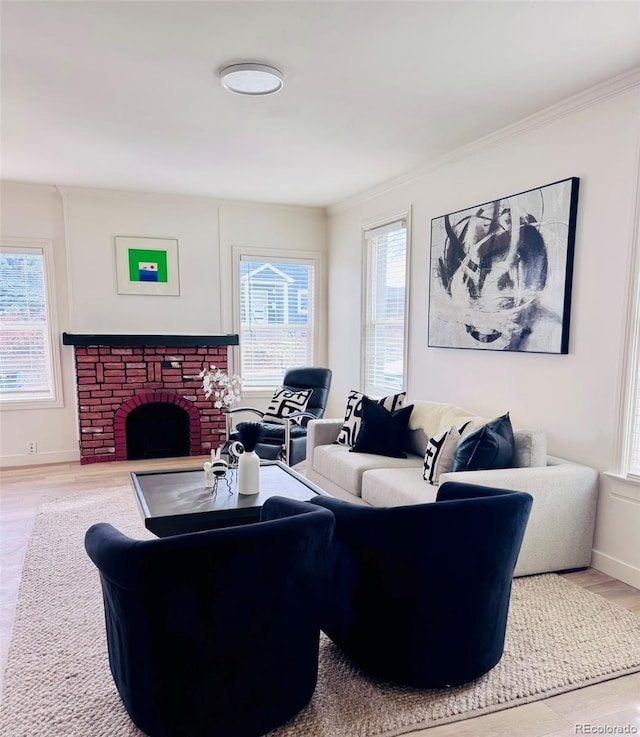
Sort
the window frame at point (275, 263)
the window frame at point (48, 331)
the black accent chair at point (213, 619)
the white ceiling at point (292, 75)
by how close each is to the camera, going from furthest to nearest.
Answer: the window frame at point (275, 263) < the window frame at point (48, 331) < the white ceiling at point (292, 75) < the black accent chair at point (213, 619)

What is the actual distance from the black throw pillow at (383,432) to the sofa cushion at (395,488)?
0.29 m

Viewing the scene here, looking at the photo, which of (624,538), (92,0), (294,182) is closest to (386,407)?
(624,538)

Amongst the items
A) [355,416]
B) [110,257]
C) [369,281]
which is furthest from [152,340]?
[355,416]

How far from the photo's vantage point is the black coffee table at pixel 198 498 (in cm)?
259

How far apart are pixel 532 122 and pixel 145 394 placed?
13.8 ft

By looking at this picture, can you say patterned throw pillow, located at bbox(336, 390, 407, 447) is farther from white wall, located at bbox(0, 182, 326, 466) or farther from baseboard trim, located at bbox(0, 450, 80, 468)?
baseboard trim, located at bbox(0, 450, 80, 468)

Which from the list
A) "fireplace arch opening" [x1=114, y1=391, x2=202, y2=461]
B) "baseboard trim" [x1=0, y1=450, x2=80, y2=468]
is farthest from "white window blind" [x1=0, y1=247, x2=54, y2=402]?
"fireplace arch opening" [x1=114, y1=391, x2=202, y2=461]

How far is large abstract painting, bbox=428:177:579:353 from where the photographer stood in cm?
308

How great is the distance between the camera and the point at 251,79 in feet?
8.84

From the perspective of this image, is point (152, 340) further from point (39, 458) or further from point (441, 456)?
point (441, 456)

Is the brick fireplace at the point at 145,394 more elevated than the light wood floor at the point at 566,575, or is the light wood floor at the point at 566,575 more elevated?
the brick fireplace at the point at 145,394

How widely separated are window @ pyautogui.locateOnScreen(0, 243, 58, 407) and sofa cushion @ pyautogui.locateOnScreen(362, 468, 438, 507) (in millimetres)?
3492

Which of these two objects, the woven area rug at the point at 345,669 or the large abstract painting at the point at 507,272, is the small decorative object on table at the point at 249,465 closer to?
the woven area rug at the point at 345,669

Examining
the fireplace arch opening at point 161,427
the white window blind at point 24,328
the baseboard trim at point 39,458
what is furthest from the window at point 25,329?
the fireplace arch opening at point 161,427
